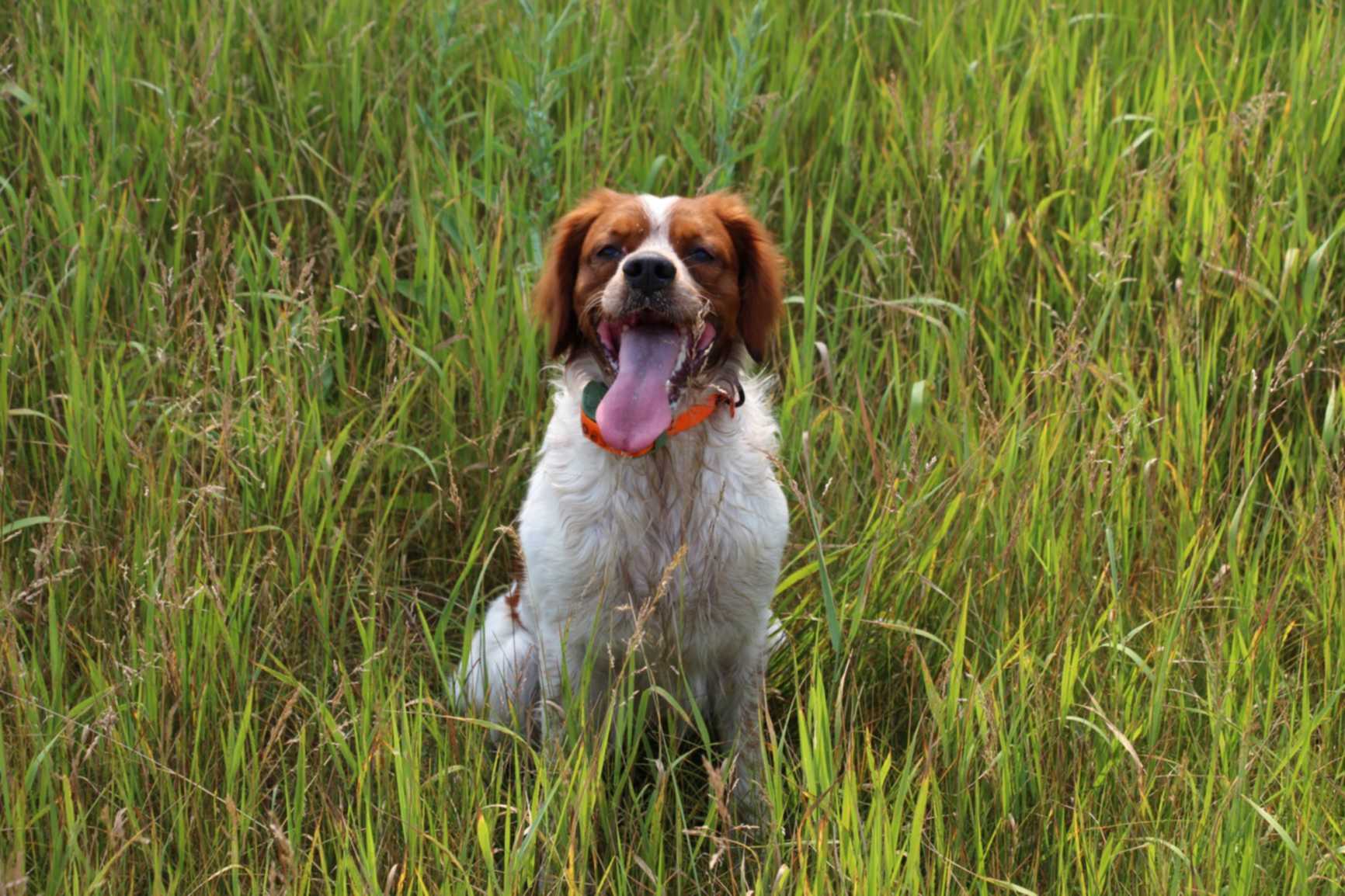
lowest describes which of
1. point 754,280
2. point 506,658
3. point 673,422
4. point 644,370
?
point 506,658

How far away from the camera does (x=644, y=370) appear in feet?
9.42

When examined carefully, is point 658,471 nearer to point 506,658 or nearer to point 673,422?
point 673,422

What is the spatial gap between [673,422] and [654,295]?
0.27m

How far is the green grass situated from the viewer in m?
2.39

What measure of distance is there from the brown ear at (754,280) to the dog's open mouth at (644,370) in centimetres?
15

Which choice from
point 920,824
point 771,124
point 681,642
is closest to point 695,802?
point 681,642

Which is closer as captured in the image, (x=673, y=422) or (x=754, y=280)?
(x=673, y=422)

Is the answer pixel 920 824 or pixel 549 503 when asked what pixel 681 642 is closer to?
pixel 549 503

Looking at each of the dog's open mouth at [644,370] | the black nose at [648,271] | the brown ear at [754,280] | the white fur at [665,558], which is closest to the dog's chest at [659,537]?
the white fur at [665,558]

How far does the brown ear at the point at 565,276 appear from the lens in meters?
3.07

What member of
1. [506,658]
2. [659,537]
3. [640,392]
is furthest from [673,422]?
[506,658]

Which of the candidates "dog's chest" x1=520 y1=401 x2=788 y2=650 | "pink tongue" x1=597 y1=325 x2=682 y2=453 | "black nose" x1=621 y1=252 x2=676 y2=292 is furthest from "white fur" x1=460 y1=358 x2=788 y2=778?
"black nose" x1=621 y1=252 x2=676 y2=292

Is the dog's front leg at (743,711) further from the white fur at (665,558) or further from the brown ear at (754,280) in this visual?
the brown ear at (754,280)

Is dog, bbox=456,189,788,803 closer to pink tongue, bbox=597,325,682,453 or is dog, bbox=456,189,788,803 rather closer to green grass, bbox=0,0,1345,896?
pink tongue, bbox=597,325,682,453
